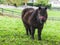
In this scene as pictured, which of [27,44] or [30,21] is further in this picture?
[30,21]

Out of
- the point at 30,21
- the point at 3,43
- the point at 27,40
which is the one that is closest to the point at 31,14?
the point at 30,21

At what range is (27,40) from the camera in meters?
7.72

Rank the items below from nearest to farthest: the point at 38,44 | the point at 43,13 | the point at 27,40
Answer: the point at 43,13
the point at 38,44
the point at 27,40

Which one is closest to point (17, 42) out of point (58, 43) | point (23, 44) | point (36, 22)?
point (23, 44)

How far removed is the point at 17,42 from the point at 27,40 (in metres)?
0.54

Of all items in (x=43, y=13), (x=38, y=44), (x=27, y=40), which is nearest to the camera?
(x=43, y=13)

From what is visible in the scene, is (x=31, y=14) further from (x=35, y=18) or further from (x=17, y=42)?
(x=17, y=42)

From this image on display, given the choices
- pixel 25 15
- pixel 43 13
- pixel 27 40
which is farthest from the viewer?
pixel 25 15

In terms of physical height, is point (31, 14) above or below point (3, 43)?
above

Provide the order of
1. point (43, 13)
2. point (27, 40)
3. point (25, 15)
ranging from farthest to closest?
point (25, 15) → point (27, 40) → point (43, 13)

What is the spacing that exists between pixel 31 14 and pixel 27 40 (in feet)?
3.06

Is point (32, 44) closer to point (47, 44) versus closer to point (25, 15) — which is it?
point (47, 44)

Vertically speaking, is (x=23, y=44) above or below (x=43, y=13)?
below

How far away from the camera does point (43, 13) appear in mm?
6734
